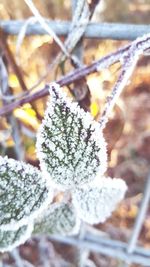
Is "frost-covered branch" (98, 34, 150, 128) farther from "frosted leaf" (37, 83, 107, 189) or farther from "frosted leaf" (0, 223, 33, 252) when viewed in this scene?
"frosted leaf" (0, 223, 33, 252)

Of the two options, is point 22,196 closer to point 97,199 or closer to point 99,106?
point 97,199

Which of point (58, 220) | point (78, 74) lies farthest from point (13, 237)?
point (78, 74)

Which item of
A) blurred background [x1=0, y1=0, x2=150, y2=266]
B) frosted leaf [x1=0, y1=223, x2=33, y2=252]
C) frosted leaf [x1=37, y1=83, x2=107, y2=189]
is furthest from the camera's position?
blurred background [x1=0, y1=0, x2=150, y2=266]

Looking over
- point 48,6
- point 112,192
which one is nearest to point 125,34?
point 112,192

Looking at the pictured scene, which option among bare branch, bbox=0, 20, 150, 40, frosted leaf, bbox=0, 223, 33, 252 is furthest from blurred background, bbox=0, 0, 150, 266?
frosted leaf, bbox=0, 223, 33, 252

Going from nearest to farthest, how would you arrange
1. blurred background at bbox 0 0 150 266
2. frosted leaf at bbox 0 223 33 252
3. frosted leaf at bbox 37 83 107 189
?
1. frosted leaf at bbox 37 83 107 189
2. frosted leaf at bbox 0 223 33 252
3. blurred background at bbox 0 0 150 266

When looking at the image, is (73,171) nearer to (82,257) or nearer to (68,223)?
(68,223)
